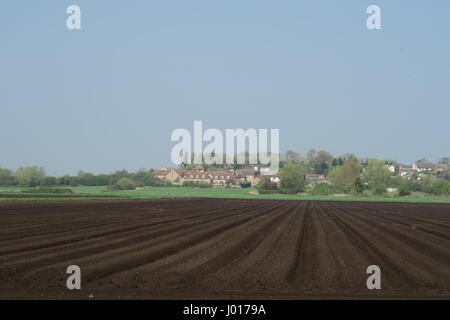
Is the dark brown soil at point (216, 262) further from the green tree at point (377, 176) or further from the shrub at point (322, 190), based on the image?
the green tree at point (377, 176)

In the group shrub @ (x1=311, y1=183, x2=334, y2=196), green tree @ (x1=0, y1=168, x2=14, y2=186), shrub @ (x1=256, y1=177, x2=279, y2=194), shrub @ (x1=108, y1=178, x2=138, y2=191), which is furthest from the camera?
shrub @ (x1=108, y1=178, x2=138, y2=191)

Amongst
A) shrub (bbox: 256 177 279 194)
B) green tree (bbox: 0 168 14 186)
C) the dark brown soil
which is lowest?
the dark brown soil

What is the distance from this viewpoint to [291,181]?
144875 millimetres

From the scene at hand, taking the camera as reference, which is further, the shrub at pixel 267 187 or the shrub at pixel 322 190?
the shrub at pixel 267 187

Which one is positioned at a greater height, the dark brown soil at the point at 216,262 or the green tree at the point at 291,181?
the green tree at the point at 291,181

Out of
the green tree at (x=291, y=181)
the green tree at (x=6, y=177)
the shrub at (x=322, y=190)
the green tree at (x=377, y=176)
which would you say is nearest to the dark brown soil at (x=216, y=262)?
the shrub at (x=322, y=190)

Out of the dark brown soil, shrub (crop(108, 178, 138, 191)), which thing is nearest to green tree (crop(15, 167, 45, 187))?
shrub (crop(108, 178, 138, 191))

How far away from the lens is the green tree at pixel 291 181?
474 ft

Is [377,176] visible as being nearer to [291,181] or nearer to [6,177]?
[291,181]

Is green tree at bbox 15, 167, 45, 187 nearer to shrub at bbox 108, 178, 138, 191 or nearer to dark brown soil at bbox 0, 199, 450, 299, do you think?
shrub at bbox 108, 178, 138, 191

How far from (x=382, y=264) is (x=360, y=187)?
411ft

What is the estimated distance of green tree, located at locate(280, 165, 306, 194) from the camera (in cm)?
14462

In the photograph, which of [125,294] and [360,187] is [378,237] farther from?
[360,187]
